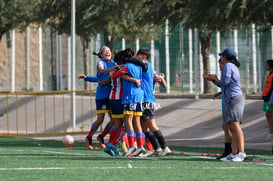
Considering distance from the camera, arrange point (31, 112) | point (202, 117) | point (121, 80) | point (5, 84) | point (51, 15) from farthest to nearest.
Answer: point (5, 84)
point (51, 15)
point (31, 112)
point (202, 117)
point (121, 80)

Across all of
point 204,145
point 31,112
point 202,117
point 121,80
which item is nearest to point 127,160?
point 121,80

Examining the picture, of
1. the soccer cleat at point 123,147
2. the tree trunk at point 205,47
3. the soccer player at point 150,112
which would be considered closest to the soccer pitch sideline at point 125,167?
the soccer player at point 150,112

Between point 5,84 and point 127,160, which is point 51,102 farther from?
point 5,84

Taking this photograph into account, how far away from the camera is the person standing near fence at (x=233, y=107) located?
42.5 ft

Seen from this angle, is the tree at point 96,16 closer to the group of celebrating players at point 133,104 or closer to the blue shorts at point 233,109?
the group of celebrating players at point 133,104

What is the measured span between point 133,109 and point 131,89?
0.33 m

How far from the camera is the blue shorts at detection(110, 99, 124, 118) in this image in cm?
1471

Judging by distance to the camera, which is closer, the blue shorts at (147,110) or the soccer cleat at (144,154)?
the soccer cleat at (144,154)

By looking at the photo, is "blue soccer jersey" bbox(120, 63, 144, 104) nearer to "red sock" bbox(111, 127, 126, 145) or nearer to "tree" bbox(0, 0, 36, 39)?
"red sock" bbox(111, 127, 126, 145)

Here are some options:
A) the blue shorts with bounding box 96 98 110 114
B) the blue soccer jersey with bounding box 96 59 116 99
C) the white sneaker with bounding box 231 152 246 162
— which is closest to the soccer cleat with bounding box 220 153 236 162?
the white sneaker with bounding box 231 152 246 162

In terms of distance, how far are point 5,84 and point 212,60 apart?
1036 inches

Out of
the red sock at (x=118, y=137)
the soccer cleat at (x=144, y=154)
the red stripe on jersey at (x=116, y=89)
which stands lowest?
the soccer cleat at (x=144, y=154)

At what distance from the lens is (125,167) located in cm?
1159

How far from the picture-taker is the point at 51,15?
109 feet
